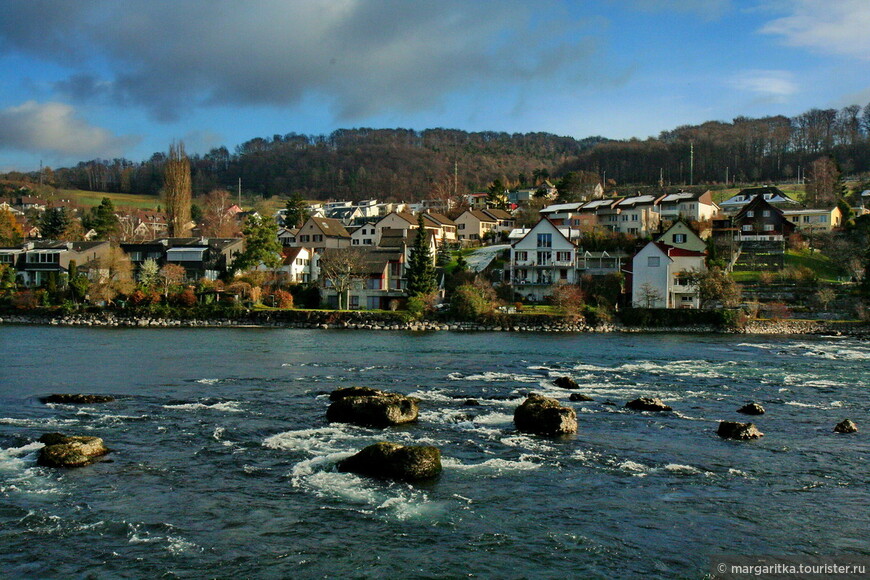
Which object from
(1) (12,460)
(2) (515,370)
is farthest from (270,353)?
(1) (12,460)

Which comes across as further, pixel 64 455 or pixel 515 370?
pixel 515 370

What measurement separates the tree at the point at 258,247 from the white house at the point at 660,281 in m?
33.5

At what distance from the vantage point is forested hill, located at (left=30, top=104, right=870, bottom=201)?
456 ft

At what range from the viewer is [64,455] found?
16109 mm

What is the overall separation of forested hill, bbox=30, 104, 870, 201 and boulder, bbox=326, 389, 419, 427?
12026 cm

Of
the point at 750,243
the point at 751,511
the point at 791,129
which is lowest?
the point at 751,511

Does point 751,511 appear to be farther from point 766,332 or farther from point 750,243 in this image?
point 750,243

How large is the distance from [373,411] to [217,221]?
9466 cm

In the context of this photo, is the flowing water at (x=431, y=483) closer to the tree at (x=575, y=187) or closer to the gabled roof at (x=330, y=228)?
the gabled roof at (x=330, y=228)

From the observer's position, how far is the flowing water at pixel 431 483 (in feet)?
38.1

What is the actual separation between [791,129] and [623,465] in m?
154

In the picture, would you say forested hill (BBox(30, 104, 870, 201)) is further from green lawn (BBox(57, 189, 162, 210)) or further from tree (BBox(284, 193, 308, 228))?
tree (BBox(284, 193, 308, 228))

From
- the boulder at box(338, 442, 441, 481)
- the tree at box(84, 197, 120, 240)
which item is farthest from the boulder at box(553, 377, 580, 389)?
the tree at box(84, 197, 120, 240)

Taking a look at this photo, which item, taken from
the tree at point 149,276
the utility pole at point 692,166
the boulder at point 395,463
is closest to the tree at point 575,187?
the utility pole at point 692,166
